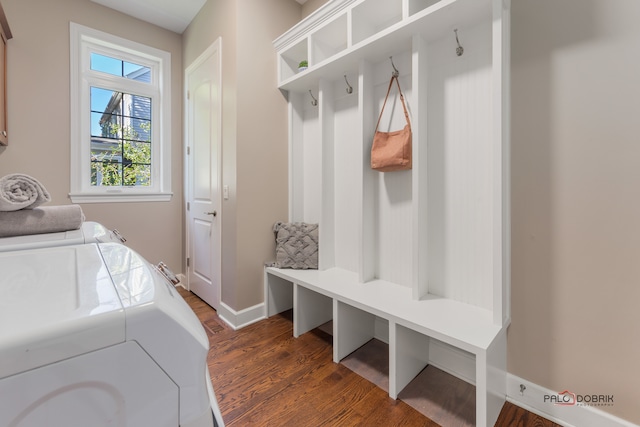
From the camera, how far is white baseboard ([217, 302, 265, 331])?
213cm

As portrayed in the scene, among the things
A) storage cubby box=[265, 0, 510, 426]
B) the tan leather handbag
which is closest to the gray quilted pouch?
storage cubby box=[265, 0, 510, 426]

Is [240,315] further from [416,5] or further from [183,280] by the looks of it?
[416,5]

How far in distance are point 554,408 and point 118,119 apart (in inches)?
146

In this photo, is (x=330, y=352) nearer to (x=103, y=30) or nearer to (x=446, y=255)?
(x=446, y=255)

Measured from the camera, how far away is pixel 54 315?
385 mm

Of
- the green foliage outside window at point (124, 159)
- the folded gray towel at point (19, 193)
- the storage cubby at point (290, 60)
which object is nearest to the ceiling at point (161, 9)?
the storage cubby at point (290, 60)

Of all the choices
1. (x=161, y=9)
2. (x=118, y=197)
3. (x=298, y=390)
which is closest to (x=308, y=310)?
(x=298, y=390)

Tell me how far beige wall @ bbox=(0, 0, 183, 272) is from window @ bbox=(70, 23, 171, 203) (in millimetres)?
67

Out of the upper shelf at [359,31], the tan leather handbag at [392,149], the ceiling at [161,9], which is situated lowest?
the tan leather handbag at [392,149]

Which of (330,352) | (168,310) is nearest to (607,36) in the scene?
(168,310)

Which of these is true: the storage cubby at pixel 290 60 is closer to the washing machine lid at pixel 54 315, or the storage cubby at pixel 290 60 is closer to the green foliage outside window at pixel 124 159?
the green foliage outside window at pixel 124 159

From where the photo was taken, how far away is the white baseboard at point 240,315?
213cm

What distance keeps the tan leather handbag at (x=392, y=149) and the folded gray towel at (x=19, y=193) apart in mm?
1536

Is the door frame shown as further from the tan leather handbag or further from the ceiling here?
the tan leather handbag
